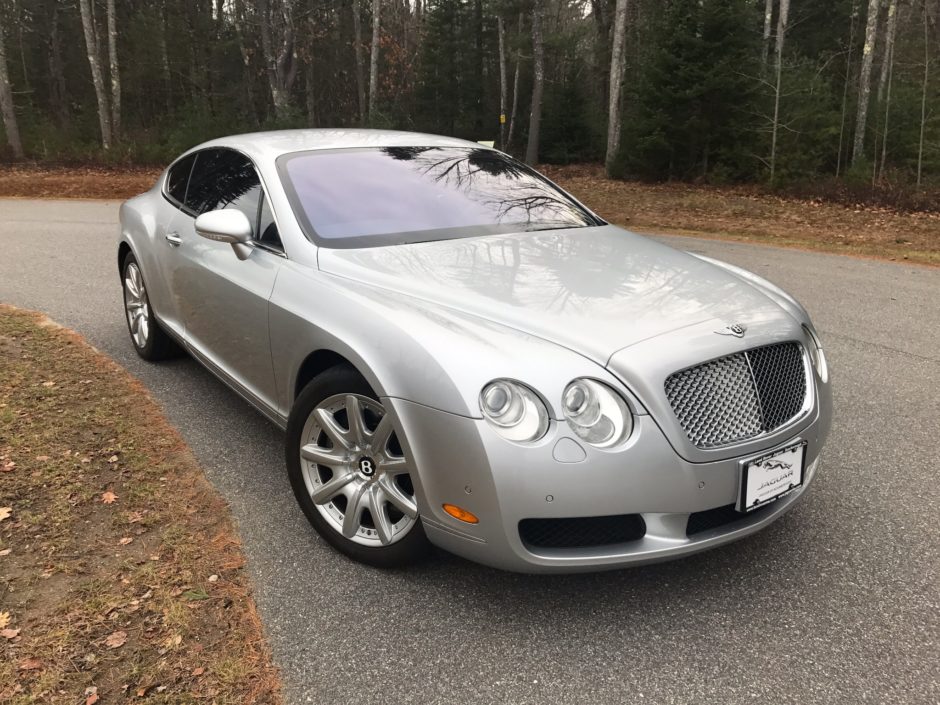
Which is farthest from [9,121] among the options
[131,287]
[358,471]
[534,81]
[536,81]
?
[358,471]

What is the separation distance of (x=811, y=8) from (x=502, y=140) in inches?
527

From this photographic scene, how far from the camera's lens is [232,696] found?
2.17 metres

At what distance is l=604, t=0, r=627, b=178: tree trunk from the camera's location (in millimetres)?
20078

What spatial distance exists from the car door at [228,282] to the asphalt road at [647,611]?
1.71 feet

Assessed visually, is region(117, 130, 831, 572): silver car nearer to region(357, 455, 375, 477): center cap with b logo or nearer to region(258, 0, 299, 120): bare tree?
region(357, 455, 375, 477): center cap with b logo

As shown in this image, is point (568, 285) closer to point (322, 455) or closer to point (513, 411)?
point (513, 411)

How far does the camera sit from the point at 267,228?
3.51 meters

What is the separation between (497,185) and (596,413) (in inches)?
83.4

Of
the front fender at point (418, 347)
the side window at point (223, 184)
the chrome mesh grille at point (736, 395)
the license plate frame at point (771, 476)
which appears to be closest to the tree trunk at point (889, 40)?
the side window at point (223, 184)

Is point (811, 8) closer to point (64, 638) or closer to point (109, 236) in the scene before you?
point (109, 236)

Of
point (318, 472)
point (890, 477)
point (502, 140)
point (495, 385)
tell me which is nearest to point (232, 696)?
point (318, 472)

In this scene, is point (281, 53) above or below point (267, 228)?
above

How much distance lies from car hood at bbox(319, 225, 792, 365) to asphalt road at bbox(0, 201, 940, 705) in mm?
934

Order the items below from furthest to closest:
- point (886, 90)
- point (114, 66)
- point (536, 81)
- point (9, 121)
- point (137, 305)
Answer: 1. point (536, 81)
2. point (114, 66)
3. point (9, 121)
4. point (886, 90)
5. point (137, 305)
